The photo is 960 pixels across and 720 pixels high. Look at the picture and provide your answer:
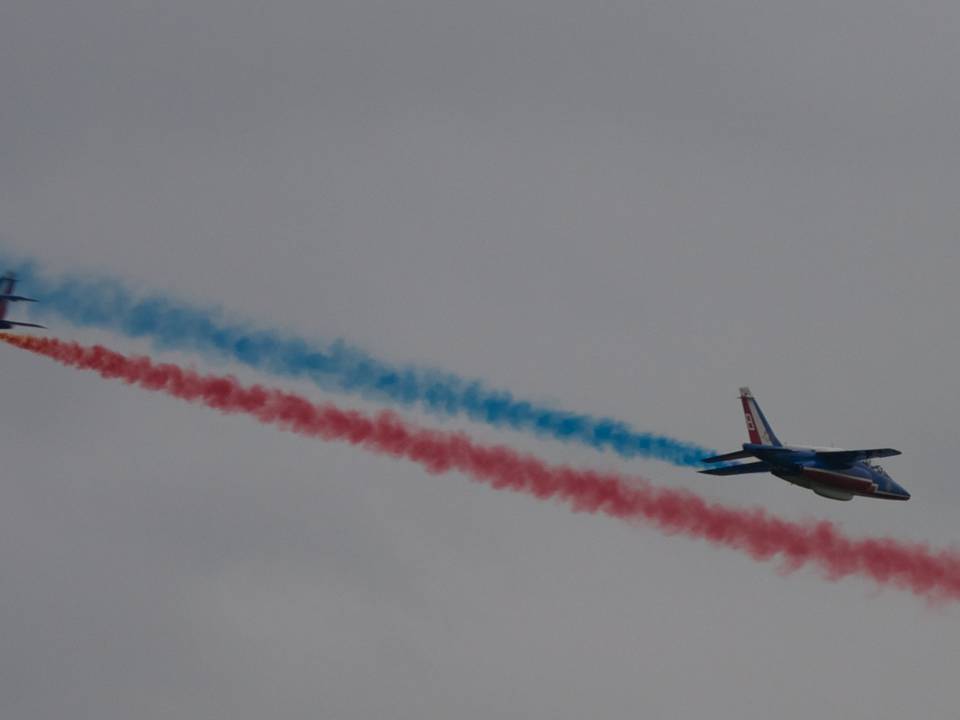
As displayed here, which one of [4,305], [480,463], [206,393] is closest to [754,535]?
[480,463]

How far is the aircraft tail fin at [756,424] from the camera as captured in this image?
433ft

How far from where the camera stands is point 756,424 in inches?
Result: 5221

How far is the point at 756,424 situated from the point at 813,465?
4962 millimetres

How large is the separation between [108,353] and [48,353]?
9.90 ft

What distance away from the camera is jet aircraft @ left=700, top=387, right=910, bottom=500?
127000 mm

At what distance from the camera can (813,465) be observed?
12875 centimetres

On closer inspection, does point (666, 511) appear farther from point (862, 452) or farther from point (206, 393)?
point (206, 393)

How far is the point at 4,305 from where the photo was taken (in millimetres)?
122000

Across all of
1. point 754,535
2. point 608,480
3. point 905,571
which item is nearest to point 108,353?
point 608,480

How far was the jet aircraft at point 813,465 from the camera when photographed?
417 ft

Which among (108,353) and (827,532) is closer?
(108,353)

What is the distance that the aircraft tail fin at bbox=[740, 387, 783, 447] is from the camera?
433 ft

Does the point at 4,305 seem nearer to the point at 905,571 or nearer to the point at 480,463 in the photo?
the point at 480,463

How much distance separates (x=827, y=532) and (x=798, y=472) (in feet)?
16.8
